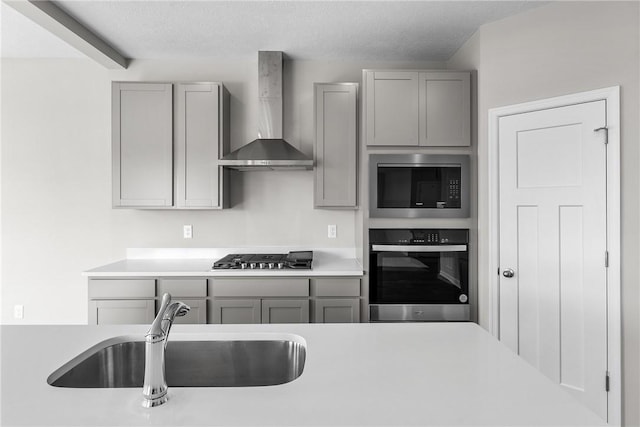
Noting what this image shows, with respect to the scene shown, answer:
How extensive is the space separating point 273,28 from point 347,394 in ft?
8.29

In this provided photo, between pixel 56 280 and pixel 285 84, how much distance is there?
262 cm

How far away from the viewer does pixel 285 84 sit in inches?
133

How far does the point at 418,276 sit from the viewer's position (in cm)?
281

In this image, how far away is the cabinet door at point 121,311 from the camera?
277 cm

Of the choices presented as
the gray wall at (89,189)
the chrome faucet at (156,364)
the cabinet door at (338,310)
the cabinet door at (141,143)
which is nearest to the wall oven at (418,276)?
the cabinet door at (338,310)

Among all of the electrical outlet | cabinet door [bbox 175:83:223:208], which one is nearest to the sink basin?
cabinet door [bbox 175:83:223:208]

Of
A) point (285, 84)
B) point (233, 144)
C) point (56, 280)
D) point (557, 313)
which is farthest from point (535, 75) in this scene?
point (56, 280)

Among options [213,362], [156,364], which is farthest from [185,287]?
[156,364]

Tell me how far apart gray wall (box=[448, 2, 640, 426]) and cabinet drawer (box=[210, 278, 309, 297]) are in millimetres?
1299

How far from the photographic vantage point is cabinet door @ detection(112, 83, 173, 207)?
3.01 metres

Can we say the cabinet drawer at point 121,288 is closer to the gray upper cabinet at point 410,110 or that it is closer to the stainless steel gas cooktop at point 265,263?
the stainless steel gas cooktop at point 265,263

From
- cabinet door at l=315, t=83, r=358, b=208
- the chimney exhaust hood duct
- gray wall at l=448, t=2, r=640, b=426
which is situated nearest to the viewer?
gray wall at l=448, t=2, r=640, b=426

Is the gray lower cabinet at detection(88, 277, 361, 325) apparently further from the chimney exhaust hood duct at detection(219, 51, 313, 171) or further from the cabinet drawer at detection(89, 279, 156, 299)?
the chimney exhaust hood duct at detection(219, 51, 313, 171)

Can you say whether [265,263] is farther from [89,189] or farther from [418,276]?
[89,189]
